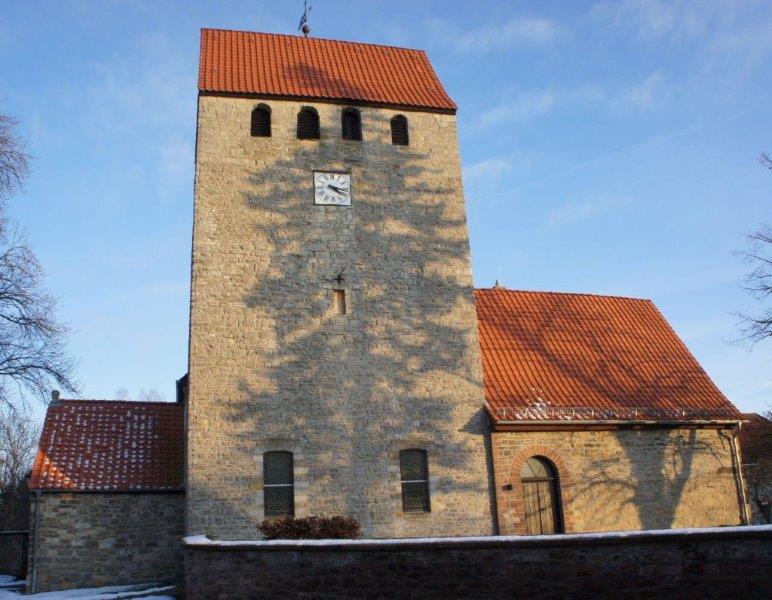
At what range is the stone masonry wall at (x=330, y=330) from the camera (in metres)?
15.3

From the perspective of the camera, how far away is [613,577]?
29.6 ft

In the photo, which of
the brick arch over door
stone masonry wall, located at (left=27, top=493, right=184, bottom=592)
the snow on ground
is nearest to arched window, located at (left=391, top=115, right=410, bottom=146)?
the brick arch over door

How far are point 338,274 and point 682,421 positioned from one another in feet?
29.4

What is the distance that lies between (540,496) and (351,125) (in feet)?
32.4

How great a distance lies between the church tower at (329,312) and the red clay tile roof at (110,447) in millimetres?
3216

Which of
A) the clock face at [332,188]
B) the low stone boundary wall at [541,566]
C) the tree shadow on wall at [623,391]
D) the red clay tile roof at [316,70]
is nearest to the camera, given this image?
the low stone boundary wall at [541,566]

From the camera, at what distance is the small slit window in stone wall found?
654 inches

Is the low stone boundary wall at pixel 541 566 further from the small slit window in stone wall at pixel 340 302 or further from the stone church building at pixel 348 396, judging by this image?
the small slit window in stone wall at pixel 340 302

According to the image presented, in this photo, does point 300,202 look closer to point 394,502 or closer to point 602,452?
point 394,502

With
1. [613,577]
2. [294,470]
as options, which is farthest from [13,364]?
[613,577]

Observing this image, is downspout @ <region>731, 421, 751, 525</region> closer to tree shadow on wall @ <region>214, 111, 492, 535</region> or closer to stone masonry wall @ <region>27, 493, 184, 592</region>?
tree shadow on wall @ <region>214, 111, 492, 535</region>

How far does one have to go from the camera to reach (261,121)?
58.9ft

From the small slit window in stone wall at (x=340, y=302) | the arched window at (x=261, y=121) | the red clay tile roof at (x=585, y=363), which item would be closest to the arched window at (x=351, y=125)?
the arched window at (x=261, y=121)

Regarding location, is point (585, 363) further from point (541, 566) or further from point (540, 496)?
point (541, 566)
